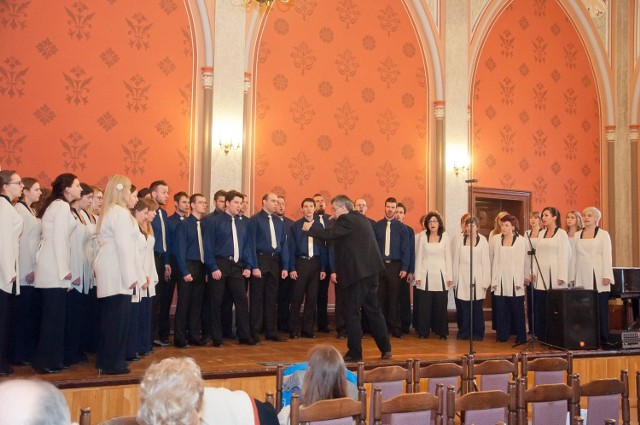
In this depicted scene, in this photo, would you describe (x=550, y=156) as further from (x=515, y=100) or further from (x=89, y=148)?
(x=89, y=148)

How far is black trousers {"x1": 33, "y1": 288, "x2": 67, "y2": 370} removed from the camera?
16.7 ft

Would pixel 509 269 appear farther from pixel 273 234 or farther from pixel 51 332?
pixel 51 332

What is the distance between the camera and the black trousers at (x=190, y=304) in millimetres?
6828

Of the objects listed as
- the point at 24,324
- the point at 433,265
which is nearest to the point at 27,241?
the point at 24,324

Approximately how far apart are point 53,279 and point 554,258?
5728mm

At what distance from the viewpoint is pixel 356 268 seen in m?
6.11

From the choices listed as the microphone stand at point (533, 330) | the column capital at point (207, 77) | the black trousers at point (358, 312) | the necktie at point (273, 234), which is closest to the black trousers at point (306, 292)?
the necktie at point (273, 234)

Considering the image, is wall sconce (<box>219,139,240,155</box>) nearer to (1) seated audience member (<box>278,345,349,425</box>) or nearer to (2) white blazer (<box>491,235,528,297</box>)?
(2) white blazer (<box>491,235,528,297</box>)

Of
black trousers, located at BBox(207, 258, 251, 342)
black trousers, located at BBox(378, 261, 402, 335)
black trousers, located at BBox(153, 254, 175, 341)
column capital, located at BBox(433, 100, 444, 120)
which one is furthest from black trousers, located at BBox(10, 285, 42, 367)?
column capital, located at BBox(433, 100, 444, 120)

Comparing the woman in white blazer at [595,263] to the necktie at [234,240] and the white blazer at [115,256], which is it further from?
the white blazer at [115,256]

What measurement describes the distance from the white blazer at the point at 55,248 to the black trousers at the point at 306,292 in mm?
3192

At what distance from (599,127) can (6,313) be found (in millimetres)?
10387

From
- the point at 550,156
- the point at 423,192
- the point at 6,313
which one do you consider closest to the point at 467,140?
the point at 423,192

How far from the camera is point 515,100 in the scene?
11031 mm
